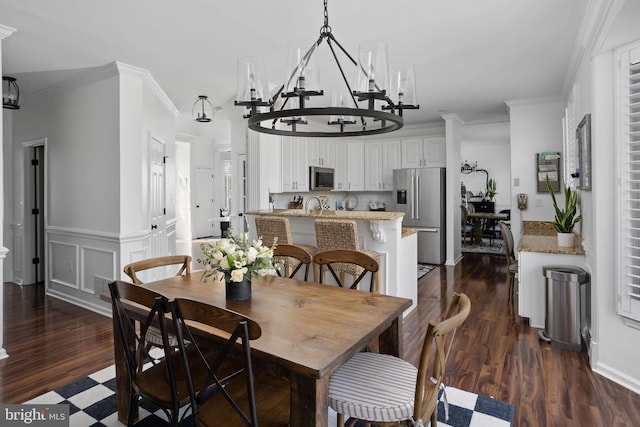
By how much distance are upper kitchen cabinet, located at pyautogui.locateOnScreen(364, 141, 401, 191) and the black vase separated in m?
5.87

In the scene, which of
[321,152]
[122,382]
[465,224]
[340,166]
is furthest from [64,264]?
[465,224]

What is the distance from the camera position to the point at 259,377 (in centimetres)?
181

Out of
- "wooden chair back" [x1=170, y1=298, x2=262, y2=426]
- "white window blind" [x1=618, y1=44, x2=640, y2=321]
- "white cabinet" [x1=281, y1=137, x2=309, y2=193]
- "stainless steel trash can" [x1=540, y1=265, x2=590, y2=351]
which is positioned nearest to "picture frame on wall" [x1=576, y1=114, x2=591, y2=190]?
"white window blind" [x1=618, y1=44, x2=640, y2=321]

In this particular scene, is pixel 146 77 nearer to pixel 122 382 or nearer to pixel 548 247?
pixel 122 382

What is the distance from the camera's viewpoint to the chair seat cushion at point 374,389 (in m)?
1.50

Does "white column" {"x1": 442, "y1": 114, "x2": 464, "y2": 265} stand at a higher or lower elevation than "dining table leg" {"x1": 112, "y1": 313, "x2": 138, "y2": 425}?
higher

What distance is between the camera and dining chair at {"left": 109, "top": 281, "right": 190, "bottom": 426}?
4.99 feet

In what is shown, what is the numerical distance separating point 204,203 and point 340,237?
7.31 meters

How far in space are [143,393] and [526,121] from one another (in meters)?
5.67

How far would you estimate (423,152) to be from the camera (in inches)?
285

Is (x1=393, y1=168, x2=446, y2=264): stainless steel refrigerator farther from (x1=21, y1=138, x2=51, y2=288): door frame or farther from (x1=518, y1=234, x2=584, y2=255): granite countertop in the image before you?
(x1=21, y1=138, x2=51, y2=288): door frame

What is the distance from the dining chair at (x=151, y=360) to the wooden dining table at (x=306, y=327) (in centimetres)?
34

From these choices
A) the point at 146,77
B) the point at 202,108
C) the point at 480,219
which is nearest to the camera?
the point at 146,77

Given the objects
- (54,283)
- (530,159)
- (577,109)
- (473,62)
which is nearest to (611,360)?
(577,109)
